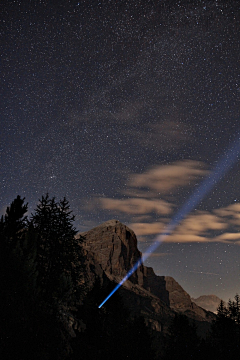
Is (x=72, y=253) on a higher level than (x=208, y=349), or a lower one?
higher

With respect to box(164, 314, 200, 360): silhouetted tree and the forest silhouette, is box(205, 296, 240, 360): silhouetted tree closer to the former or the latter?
the forest silhouette

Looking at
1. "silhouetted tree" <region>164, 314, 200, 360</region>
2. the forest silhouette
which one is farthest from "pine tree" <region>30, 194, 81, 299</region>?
"silhouetted tree" <region>164, 314, 200, 360</region>

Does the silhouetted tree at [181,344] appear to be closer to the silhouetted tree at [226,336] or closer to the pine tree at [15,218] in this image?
the silhouetted tree at [226,336]

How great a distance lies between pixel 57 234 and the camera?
20.8 m

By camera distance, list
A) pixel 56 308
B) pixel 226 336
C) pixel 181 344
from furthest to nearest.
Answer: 1. pixel 226 336
2. pixel 181 344
3. pixel 56 308

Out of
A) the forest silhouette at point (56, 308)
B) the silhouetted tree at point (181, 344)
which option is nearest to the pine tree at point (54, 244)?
the forest silhouette at point (56, 308)

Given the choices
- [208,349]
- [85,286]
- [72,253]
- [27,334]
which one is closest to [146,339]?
[208,349]

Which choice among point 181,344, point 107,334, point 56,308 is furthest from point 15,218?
point 181,344

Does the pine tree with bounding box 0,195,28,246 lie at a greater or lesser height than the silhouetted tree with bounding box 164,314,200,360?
greater

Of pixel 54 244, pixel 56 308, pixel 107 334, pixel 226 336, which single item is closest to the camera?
pixel 56 308

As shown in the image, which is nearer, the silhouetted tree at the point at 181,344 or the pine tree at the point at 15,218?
the pine tree at the point at 15,218

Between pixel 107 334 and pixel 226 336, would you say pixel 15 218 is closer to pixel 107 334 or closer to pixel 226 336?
pixel 107 334

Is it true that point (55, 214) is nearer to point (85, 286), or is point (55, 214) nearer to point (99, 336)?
point (85, 286)

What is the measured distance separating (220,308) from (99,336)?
87.7ft
